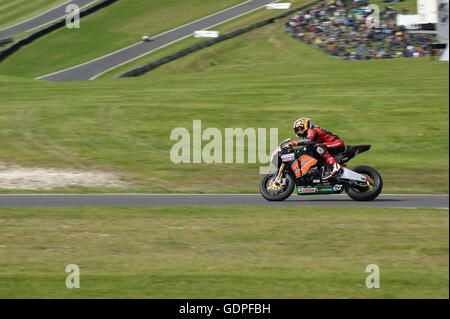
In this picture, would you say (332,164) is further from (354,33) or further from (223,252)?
(354,33)

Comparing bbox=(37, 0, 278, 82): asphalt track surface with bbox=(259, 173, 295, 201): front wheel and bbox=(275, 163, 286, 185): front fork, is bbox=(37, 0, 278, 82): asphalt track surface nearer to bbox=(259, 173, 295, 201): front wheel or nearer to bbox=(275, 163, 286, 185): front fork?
bbox=(259, 173, 295, 201): front wheel

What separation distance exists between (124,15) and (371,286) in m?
53.6

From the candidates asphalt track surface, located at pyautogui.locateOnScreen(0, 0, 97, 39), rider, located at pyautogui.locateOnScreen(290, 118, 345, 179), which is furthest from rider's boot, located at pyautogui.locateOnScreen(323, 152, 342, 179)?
asphalt track surface, located at pyautogui.locateOnScreen(0, 0, 97, 39)

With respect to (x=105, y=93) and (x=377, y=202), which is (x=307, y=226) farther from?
(x=105, y=93)

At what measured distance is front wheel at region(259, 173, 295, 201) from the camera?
51.9 ft

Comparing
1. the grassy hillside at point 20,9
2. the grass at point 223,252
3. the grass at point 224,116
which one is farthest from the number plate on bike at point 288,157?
the grassy hillside at point 20,9

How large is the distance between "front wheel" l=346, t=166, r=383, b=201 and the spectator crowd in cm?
2530

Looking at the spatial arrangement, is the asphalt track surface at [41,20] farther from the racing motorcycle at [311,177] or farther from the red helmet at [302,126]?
the red helmet at [302,126]

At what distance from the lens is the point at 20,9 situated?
66250 mm

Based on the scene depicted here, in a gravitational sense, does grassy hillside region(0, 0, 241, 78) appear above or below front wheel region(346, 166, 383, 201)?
above

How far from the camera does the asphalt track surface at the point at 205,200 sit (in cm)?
1571

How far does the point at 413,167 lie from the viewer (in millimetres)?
21484

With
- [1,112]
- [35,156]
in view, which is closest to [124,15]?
[1,112]

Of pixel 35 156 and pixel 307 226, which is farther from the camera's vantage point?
pixel 35 156
